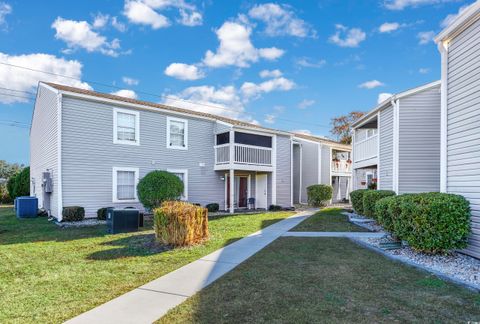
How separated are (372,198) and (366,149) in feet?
14.5

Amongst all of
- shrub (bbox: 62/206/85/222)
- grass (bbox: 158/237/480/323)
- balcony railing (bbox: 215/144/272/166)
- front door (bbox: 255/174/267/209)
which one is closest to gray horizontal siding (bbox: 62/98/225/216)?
shrub (bbox: 62/206/85/222)

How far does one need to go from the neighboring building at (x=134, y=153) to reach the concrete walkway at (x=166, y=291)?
8.47 m

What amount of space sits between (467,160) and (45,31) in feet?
66.6

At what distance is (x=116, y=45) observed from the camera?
19094 millimetres

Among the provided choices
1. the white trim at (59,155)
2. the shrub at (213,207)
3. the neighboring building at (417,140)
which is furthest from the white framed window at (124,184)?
the neighboring building at (417,140)

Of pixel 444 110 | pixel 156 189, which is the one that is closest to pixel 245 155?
pixel 156 189

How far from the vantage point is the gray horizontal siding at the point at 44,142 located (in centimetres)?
1358

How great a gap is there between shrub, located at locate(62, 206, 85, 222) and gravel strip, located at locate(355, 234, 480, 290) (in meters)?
11.2

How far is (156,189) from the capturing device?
43.3 ft

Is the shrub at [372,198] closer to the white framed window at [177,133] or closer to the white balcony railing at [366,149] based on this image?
the white balcony railing at [366,149]

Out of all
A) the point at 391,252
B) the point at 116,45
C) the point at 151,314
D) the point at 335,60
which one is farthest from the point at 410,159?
the point at 116,45

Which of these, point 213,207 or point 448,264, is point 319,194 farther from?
point 448,264

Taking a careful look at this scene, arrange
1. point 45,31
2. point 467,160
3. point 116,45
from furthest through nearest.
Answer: point 116,45, point 45,31, point 467,160

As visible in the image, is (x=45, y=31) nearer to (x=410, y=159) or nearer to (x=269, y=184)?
(x=269, y=184)
